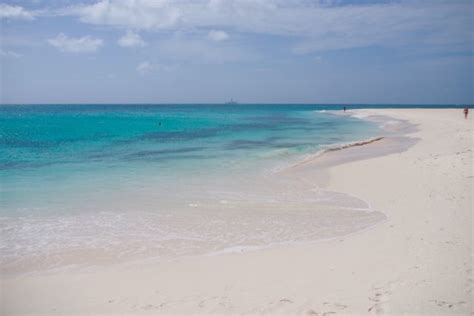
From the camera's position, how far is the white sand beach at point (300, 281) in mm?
4816

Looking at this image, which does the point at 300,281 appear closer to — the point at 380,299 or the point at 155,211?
the point at 380,299

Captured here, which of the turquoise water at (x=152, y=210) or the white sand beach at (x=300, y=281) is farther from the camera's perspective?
the turquoise water at (x=152, y=210)

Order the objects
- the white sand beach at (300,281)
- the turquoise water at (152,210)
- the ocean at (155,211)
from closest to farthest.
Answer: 1. the white sand beach at (300,281)
2. the ocean at (155,211)
3. the turquoise water at (152,210)

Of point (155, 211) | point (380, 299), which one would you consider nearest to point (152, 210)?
point (155, 211)

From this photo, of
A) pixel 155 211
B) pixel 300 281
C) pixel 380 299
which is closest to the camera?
pixel 380 299

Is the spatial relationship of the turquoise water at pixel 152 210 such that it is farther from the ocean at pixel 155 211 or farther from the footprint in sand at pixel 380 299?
the footprint in sand at pixel 380 299

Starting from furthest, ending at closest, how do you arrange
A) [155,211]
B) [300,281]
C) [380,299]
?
1. [155,211]
2. [300,281]
3. [380,299]

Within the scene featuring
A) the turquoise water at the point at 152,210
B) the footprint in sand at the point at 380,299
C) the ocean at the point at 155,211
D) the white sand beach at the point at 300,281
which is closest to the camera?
the footprint in sand at the point at 380,299

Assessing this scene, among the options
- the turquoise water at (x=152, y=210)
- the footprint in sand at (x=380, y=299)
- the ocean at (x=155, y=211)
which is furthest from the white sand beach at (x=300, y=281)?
the turquoise water at (x=152, y=210)

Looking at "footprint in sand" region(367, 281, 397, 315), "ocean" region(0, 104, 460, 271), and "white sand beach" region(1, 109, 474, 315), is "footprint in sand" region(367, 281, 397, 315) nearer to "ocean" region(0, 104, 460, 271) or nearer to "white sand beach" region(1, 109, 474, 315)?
"white sand beach" region(1, 109, 474, 315)

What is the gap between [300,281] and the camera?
5555 mm

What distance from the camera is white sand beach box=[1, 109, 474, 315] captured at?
4816 mm

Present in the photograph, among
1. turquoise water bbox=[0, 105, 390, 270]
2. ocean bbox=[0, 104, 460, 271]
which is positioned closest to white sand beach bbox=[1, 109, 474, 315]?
ocean bbox=[0, 104, 460, 271]

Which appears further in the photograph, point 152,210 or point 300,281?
point 152,210
